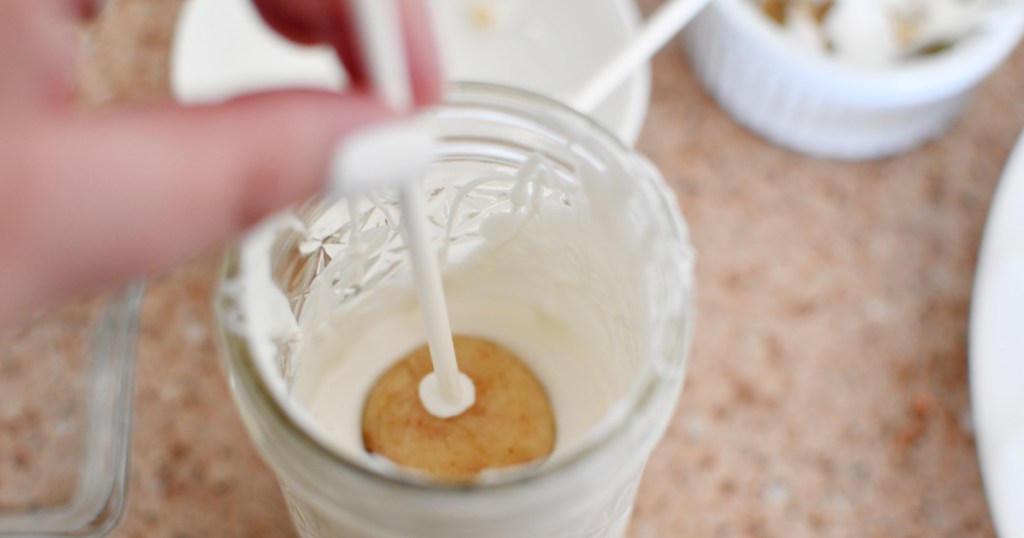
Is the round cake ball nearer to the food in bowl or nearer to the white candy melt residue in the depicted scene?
the white candy melt residue

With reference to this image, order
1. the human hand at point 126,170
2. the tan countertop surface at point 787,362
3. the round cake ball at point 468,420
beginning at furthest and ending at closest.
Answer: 1. the tan countertop surface at point 787,362
2. the round cake ball at point 468,420
3. the human hand at point 126,170

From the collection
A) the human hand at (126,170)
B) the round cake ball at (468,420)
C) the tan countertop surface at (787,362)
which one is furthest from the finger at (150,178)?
the tan countertop surface at (787,362)

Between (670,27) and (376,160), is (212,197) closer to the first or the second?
(376,160)

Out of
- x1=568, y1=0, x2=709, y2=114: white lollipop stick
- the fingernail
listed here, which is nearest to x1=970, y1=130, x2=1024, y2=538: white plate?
x1=568, y1=0, x2=709, y2=114: white lollipop stick

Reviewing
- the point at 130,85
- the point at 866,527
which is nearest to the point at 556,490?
the point at 866,527

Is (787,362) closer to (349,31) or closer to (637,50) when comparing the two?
(637,50)

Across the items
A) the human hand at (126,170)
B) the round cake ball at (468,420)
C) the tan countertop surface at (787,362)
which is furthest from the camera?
the tan countertop surface at (787,362)

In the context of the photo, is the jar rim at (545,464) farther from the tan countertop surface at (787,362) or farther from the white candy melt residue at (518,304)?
the tan countertop surface at (787,362)
